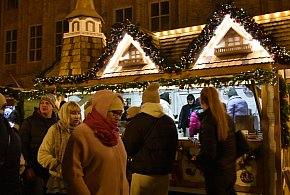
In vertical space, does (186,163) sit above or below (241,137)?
below

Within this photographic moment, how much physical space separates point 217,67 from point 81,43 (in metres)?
5.31

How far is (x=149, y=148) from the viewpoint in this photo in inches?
156

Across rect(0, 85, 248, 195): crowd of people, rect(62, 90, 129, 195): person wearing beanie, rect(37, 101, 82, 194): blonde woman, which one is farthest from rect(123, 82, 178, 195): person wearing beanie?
rect(62, 90, 129, 195): person wearing beanie

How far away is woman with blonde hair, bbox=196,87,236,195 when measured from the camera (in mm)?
3957

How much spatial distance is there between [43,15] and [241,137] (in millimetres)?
20465

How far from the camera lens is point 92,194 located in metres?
2.67

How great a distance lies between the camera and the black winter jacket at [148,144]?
396 centimetres

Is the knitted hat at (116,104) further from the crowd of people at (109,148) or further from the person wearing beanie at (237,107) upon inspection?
the person wearing beanie at (237,107)

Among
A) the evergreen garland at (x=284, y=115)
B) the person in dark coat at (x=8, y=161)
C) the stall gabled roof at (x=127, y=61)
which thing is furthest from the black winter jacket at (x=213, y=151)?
the stall gabled roof at (x=127, y=61)

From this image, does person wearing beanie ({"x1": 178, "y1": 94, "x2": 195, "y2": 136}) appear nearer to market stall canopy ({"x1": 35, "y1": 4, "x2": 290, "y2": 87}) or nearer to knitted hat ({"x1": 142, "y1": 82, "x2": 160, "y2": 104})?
market stall canopy ({"x1": 35, "y1": 4, "x2": 290, "y2": 87})

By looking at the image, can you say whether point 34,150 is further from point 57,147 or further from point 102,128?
point 102,128

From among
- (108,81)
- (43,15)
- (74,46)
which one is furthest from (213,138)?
(43,15)

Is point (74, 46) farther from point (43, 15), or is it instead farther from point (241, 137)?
point (43, 15)

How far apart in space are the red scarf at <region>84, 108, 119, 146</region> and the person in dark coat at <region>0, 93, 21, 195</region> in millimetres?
1186
